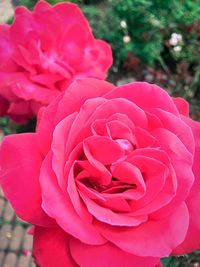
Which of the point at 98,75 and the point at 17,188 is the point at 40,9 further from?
the point at 17,188

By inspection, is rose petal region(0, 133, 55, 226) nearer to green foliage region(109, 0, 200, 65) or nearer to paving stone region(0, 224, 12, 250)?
paving stone region(0, 224, 12, 250)

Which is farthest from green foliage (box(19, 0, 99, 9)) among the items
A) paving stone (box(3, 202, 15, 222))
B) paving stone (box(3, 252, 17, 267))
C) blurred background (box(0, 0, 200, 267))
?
paving stone (box(3, 252, 17, 267))

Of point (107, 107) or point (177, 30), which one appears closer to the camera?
point (107, 107)

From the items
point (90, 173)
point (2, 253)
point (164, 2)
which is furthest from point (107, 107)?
point (164, 2)

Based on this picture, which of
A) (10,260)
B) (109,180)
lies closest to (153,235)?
(109,180)

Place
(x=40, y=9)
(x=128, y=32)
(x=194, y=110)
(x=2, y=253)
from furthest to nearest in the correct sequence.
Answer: (x=128, y=32)
(x=194, y=110)
(x=2, y=253)
(x=40, y=9)

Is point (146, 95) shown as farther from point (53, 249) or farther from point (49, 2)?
point (49, 2)

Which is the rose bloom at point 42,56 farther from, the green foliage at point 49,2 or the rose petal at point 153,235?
the green foliage at point 49,2
